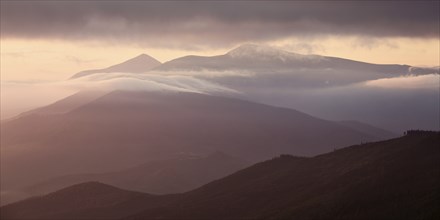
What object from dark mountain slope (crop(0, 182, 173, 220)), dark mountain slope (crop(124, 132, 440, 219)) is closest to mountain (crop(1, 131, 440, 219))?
dark mountain slope (crop(124, 132, 440, 219))

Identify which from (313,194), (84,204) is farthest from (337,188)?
(84,204)

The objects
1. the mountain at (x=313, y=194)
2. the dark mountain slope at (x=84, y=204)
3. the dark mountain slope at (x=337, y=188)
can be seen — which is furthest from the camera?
the dark mountain slope at (x=84, y=204)

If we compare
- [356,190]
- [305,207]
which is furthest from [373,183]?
[305,207]

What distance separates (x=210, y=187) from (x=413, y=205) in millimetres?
55091

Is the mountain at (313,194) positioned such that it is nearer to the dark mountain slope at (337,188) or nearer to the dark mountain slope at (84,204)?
the dark mountain slope at (337,188)

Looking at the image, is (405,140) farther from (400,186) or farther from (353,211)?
(353,211)

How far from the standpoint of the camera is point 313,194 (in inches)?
4835

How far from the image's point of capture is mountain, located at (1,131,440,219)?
349ft

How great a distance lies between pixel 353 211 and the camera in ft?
347

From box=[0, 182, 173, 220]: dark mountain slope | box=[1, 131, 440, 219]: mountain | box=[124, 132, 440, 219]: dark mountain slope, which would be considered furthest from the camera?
box=[0, 182, 173, 220]: dark mountain slope

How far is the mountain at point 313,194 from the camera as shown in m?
106

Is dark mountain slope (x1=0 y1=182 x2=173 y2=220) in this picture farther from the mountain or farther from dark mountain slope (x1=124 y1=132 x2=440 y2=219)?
dark mountain slope (x1=124 y1=132 x2=440 y2=219)

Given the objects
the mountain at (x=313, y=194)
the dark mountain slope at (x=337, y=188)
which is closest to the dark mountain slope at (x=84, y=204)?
the mountain at (x=313, y=194)

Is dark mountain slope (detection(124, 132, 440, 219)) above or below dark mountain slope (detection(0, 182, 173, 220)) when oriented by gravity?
above
